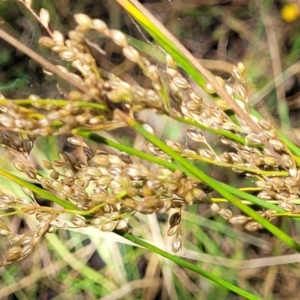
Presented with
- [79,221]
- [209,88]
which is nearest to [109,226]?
[79,221]

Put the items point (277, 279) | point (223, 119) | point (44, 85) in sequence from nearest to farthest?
point (223, 119)
point (277, 279)
point (44, 85)

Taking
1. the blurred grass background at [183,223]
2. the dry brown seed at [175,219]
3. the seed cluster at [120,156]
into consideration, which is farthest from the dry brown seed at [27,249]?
the blurred grass background at [183,223]

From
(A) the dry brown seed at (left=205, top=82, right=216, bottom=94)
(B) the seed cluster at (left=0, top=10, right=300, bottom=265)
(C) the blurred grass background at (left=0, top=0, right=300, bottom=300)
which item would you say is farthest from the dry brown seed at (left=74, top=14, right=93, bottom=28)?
(C) the blurred grass background at (left=0, top=0, right=300, bottom=300)

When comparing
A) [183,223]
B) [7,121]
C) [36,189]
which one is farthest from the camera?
[183,223]

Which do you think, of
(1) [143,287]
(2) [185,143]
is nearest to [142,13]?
(2) [185,143]

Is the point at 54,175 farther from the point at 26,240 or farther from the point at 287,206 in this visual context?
the point at 287,206

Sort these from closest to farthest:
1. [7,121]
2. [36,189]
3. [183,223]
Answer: [7,121]
[36,189]
[183,223]

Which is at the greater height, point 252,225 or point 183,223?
point 252,225

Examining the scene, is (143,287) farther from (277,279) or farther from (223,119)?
(223,119)
